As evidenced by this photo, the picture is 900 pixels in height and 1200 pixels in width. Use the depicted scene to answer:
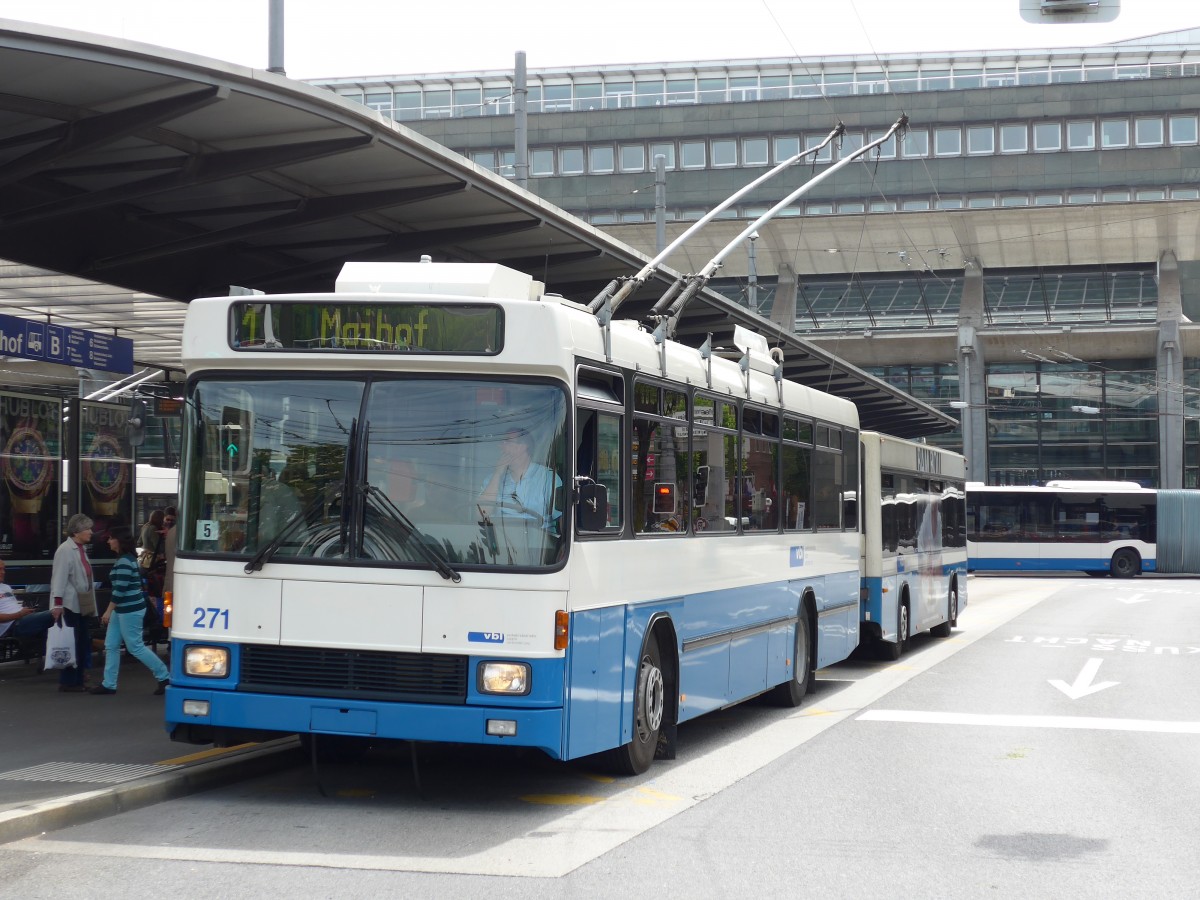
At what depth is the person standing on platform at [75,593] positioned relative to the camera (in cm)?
1308

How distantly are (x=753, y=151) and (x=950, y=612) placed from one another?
37876mm

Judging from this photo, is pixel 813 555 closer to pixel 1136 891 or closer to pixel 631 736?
pixel 631 736

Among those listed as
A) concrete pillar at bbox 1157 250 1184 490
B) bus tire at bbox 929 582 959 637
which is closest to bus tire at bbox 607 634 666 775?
bus tire at bbox 929 582 959 637

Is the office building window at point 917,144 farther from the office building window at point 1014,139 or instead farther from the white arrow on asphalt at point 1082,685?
the white arrow on asphalt at point 1082,685

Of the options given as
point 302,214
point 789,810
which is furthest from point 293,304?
point 302,214

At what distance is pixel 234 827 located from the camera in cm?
802

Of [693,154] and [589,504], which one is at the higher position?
[693,154]

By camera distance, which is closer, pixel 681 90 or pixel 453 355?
pixel 453 355

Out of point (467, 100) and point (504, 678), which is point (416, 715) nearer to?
point (504, 678)

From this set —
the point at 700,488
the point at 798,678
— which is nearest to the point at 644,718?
the point at 700,488

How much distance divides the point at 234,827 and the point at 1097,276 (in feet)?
172

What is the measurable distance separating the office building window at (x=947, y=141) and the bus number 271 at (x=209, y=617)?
52.8 meters

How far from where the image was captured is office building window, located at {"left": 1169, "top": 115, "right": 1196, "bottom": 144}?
56534 mm

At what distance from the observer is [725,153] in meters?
59.3
